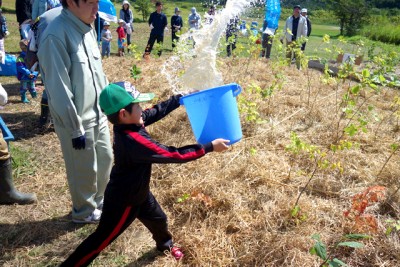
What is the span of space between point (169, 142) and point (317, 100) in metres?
2.35

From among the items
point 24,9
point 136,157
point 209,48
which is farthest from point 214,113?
point 24,9

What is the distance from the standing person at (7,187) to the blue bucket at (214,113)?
152 centimetres

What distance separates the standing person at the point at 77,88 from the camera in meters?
2.09

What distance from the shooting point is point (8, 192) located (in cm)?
273

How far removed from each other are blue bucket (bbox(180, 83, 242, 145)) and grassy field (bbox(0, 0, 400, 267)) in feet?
2.29

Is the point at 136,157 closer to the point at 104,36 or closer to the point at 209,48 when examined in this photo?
the point at 209,48

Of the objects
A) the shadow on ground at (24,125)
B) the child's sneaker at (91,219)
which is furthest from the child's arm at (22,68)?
the child's sneaker at (91,219)

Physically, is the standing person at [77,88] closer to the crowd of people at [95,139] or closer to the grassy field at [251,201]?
the crowd of people at [95,139]

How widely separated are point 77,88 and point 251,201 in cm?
145

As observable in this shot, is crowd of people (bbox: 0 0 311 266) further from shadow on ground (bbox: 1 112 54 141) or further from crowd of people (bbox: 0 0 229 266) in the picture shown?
shadow on ground (bbox: 1 112 54 141)

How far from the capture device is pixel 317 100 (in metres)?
4.92

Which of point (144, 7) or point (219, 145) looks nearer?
point (219, 145)

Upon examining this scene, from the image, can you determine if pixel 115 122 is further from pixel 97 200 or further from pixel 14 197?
pixel 14 197

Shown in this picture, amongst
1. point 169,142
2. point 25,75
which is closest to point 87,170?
point 169,142
